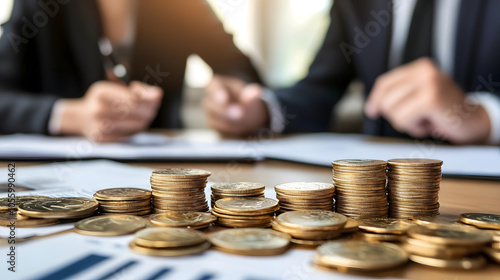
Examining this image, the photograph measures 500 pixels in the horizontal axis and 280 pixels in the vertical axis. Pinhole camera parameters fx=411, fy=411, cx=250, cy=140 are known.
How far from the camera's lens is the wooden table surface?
1.16ft

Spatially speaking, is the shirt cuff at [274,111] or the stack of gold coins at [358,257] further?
the shirt cuff at [274,111]

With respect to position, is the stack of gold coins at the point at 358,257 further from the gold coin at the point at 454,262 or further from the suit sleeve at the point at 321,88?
the suit sleeve at the point at 321,88

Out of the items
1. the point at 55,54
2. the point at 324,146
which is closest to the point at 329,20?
the point at 324,146

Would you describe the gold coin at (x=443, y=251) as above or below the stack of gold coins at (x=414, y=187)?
below

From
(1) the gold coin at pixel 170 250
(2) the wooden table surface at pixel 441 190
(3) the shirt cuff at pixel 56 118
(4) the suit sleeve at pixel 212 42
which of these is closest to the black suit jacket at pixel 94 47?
(4) the suit sleeve at pixel 212 42

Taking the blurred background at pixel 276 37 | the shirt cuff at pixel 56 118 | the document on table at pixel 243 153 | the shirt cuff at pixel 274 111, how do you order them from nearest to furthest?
the document on table at pixel 243 153 → the shirt cuff at pixel 56 118 → the shirt cuff at pixel 274 111 → the blurred background at pixel 276 37

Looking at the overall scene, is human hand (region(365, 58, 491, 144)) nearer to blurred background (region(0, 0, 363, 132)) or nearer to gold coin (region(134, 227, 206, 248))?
gold coin (region(134, 227, 206, 248))

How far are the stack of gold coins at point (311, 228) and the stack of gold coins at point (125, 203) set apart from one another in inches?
7.8

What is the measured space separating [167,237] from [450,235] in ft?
0.91

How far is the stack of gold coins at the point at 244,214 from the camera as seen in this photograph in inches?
19.3

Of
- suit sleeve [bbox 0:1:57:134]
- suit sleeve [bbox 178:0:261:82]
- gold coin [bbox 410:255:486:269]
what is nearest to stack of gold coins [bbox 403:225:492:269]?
gold coin [bbox 410:255:486:269]

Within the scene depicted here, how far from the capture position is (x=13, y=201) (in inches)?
22.1

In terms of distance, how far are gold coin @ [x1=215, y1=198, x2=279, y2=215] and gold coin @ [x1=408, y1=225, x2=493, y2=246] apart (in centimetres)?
17

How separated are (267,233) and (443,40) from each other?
1.56 metres
